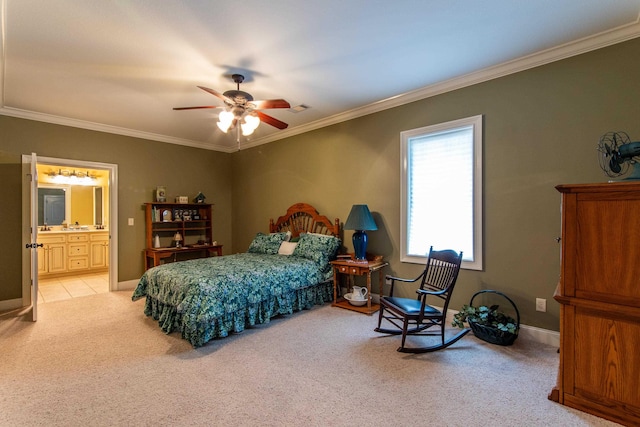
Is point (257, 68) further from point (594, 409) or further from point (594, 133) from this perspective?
point (594, 409)

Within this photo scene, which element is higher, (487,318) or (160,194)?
(160,194)

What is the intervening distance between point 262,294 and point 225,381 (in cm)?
117

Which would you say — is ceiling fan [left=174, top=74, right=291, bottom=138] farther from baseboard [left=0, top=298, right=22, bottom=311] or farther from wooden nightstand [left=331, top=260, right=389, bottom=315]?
baseboard [left=0, top=298, right=22, bottom=311]

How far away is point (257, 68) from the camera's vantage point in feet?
10.0

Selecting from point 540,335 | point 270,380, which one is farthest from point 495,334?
point 270,380

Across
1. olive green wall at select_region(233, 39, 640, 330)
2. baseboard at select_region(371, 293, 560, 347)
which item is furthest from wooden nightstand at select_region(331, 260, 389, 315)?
baseboard at select_region(371, 293, 560, 347)

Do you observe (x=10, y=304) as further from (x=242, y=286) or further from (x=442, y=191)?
(x=442, y=191)

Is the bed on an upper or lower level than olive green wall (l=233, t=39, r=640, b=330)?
lower

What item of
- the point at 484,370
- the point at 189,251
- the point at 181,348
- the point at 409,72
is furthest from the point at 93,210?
the point at 484,370

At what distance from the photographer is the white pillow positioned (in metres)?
4.54

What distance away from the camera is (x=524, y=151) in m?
2.96

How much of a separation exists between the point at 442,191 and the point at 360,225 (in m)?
1.06

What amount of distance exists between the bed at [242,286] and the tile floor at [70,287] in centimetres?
199

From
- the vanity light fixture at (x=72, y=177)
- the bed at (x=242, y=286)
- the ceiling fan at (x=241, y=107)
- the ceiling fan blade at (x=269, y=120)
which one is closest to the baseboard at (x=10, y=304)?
the bed at (x=242, y=286)
